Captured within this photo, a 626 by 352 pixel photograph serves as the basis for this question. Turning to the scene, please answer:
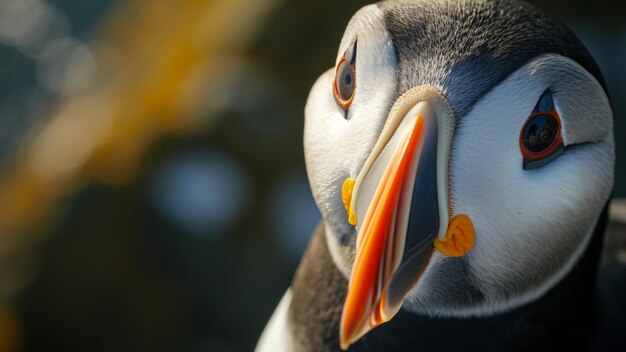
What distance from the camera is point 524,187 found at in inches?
46.0

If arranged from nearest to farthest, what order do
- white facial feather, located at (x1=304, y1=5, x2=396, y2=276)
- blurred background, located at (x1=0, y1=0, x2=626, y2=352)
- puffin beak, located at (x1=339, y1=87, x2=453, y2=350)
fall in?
Answer: puffin beak, located at (x1=339, y1=87, x2=453, y2=350), white facial feather, located at (x1=304, y1=5, x2=396, y2=276), blurred background, located at (x1=0, y1=0, x2=626, y2=352)

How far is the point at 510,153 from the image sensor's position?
1149 mm

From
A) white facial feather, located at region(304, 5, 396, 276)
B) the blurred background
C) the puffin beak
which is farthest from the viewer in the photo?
the blurred background

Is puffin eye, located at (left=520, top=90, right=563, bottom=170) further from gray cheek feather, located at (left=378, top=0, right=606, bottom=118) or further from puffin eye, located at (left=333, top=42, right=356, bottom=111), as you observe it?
puffin eye, located at (left=333, top=42, right=356, bottom=111)

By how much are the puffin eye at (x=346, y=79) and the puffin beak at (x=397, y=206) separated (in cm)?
14

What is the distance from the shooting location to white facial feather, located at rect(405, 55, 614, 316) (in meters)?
1.14

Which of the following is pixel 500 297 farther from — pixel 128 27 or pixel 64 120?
pixel 128 27

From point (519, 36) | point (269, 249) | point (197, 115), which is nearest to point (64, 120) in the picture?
point (197, 115)

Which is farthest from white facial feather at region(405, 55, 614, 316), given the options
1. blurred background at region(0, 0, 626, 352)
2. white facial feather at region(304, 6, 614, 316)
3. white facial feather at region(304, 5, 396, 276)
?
blurred background at region(0, 0, 626, 352)

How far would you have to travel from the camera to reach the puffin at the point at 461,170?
43.6 inches

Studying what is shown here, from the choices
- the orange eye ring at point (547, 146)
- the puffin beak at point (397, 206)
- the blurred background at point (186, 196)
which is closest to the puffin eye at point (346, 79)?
the puffin beak at point (397, 206)

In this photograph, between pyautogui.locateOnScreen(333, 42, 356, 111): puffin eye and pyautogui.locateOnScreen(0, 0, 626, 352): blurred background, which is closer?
pyautogui.locateOnScreen(333, 42, 356, 111): puffin eye

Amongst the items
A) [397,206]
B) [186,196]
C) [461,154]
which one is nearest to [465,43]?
[461,154]

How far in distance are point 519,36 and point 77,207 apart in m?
2.82
